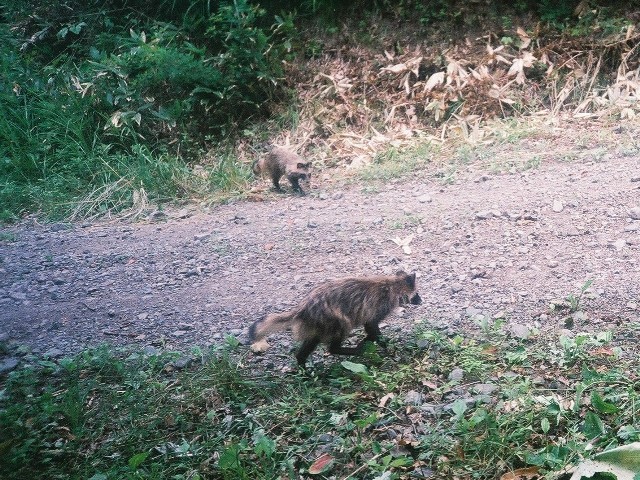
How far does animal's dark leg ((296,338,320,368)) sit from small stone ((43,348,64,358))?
1.55 m

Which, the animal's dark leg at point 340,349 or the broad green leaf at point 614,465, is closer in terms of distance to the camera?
the broad green leaf at point 614,465

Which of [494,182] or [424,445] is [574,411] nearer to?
[424,445]

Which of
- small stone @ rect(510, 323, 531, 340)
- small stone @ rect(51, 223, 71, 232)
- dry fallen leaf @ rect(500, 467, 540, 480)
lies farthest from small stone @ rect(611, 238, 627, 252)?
small stone @ rect(51, 223, 71, 232)

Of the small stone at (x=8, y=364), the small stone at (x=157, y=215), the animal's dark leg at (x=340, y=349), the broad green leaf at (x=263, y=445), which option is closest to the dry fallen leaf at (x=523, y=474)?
the broad green leaf at (x=263, y=445)

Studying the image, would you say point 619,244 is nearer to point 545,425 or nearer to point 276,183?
point 545,425

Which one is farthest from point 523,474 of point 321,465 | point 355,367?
point 355,367

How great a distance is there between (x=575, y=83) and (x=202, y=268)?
568cm

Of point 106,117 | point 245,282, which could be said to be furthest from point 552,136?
point 106,117

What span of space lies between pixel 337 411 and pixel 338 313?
2.28 feet

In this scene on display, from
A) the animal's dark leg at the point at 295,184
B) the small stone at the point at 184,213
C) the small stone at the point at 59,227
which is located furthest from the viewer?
the animal's dark leg at the point at 295,184

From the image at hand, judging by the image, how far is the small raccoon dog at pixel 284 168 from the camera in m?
7.87

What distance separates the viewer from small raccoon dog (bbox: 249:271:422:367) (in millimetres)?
4305

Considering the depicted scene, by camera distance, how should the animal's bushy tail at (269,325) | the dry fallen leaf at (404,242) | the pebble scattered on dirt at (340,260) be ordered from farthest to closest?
the dry fallen leaf at (404,242) < the pebble scattered on dirt at (340,260) < the animal's bushy tail at (269,325)

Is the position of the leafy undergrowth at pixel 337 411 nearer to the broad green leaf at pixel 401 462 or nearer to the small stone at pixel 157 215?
the broad green leaf at pixel 401 462
